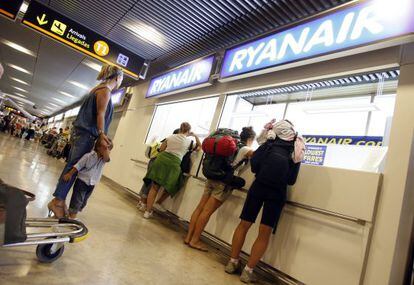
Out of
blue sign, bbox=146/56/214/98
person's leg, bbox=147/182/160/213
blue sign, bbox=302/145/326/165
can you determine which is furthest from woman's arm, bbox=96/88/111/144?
blue sign, bbox=146/56/214/98

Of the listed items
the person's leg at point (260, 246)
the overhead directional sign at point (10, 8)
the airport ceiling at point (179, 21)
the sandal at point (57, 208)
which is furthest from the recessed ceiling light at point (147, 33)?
the person's leg at point (260, 246)

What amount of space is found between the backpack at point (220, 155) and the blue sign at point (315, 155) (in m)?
0.76

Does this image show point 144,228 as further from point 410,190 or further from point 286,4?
point 286,4

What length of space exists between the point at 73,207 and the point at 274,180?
1.65 m

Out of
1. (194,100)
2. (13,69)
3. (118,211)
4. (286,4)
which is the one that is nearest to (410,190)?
(286,4)

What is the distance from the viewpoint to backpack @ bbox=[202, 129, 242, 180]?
3004 millimetres

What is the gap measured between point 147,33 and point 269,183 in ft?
13.2

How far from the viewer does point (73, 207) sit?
2346 mm

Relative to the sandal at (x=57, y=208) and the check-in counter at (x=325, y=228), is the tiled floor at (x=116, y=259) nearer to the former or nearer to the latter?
the sandal at (x=57, y=208)

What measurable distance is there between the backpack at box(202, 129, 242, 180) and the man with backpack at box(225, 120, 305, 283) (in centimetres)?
41

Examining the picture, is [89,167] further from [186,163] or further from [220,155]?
[186,163]

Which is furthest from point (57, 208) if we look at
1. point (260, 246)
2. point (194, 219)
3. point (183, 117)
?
point (183, 117)

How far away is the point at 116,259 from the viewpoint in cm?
204

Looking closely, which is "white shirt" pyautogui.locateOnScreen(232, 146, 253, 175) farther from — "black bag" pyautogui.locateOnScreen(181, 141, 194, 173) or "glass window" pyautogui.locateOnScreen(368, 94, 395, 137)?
"glass window" pyautogui.locateOnScreen(368, 94, 395, 137)
